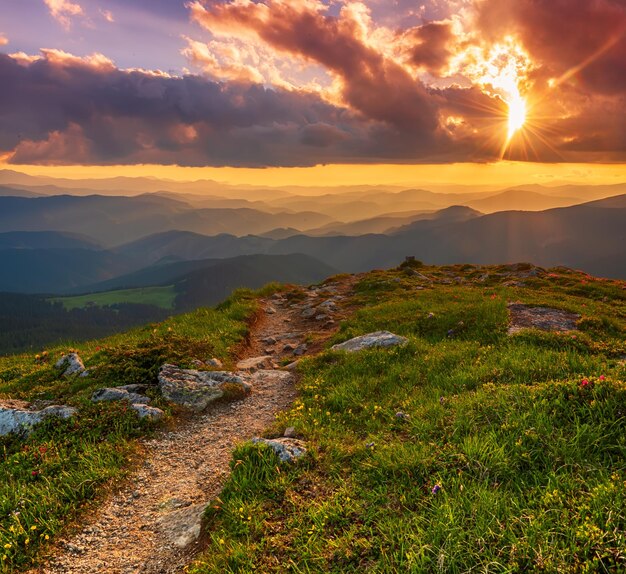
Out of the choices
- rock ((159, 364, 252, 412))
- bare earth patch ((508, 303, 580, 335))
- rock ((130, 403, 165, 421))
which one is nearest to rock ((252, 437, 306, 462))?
rock ((130, 403, 165, 421))

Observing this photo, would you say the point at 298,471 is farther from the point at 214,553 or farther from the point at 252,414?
the point at 252,414

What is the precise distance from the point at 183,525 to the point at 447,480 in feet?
14.9

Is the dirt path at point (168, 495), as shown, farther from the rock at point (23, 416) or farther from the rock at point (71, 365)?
the rock at point (71, 365)

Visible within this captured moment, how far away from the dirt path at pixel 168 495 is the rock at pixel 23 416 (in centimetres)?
254

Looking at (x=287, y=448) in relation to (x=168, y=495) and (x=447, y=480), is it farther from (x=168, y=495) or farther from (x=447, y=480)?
(x=447, y=480)

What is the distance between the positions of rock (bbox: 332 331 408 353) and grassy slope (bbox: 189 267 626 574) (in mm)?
3006

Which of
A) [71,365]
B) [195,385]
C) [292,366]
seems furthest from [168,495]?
Result: [71,365]

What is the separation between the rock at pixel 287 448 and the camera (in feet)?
23.7

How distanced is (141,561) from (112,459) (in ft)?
9.13

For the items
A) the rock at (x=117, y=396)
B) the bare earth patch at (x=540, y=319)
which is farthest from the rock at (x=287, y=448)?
the bare earth patch at (x=540, y=319)

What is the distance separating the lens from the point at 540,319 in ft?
50.4

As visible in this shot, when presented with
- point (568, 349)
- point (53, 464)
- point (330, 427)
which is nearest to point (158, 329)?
point (53, 464)

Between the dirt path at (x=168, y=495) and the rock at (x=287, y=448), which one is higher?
the rock at (x=287, y=448)

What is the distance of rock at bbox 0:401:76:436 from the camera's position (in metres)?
9.01
